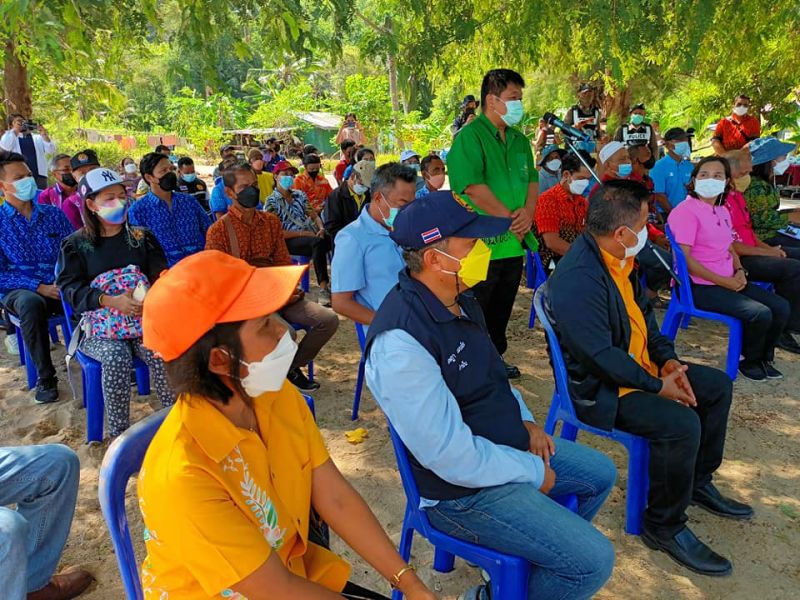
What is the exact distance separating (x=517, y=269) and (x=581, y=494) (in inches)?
83.0

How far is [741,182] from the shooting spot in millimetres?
4922

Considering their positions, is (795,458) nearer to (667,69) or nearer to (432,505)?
(432,505)

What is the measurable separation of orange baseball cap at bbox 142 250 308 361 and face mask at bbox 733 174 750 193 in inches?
187

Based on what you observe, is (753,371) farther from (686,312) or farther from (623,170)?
(623,170)

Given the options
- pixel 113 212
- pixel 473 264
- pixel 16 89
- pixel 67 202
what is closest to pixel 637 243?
pixel 473 264

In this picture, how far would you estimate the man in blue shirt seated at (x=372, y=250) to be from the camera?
11.4 feet

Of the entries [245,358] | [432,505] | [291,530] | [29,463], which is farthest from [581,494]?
[29,463]

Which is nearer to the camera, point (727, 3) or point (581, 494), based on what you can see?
point (581, 494)

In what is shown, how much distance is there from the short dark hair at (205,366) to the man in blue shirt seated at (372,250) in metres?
1.96

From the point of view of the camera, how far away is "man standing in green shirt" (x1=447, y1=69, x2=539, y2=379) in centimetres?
392

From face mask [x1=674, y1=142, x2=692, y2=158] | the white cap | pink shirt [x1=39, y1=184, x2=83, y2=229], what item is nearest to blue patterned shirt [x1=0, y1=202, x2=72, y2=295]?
pink shirt [x1=39, y1=184, x2=83, y2=229]

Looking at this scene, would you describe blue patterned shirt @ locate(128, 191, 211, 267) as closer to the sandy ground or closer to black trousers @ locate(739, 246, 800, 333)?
the sandy ground

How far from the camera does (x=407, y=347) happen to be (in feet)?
6.23

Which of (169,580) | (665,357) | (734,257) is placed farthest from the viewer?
(734,257)
